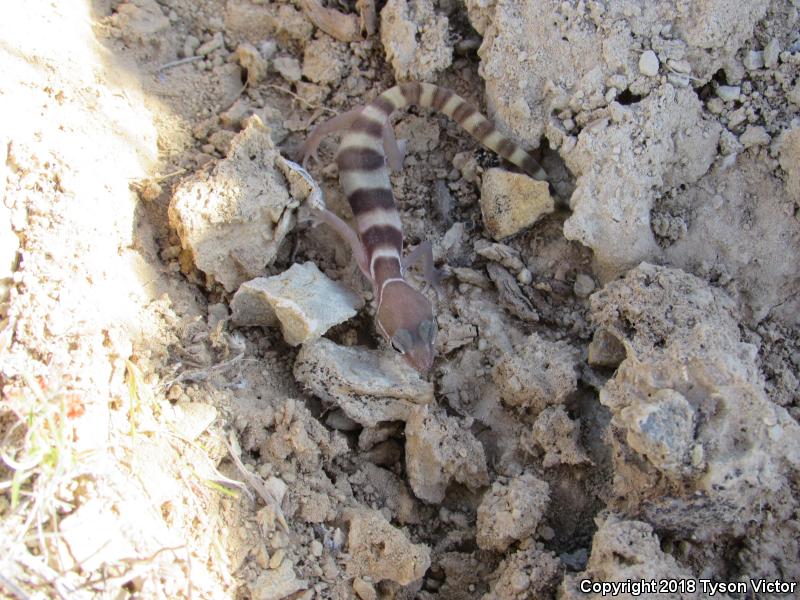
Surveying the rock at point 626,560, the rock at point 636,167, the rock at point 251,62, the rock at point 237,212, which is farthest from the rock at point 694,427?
the rock at point 251,62

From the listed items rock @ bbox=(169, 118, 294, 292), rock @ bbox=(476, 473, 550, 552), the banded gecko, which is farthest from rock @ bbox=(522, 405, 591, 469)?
rock @ bbox=(169, 118, 294, 292)

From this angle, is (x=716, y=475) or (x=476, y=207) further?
(x=476, y=207)

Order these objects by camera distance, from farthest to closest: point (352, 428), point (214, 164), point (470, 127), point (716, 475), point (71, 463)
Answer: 1. point (470, 127)
2. point (214, 164)
3. point (352, 428)
4. point (716, 475)
5. point (71, 463)

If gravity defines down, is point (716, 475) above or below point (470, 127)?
below

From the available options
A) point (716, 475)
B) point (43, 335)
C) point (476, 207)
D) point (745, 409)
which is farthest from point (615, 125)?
point (43, 335)

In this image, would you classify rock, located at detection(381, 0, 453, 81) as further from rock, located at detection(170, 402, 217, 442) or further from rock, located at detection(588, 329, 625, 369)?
rock, located at detection(170, 402, 217, 442)

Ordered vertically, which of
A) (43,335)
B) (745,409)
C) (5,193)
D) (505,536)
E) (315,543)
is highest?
(745,409)

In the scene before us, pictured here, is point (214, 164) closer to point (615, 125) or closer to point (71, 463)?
point (71, 463)

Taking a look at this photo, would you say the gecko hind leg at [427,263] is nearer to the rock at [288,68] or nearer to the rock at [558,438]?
the rock at [558,438]
